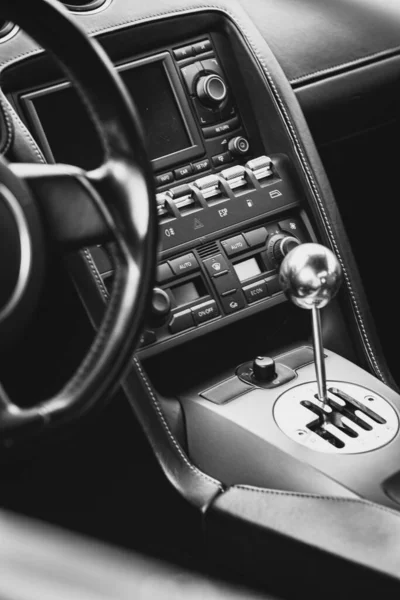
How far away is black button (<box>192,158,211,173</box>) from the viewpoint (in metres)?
1.62

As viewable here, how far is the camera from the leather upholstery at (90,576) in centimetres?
43

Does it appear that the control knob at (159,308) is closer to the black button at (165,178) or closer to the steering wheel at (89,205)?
the black button at (165,178)

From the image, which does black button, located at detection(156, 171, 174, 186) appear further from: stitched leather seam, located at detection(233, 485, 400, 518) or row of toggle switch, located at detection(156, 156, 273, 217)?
stitched leather seam, located at detection(233, 485, 400, 518)

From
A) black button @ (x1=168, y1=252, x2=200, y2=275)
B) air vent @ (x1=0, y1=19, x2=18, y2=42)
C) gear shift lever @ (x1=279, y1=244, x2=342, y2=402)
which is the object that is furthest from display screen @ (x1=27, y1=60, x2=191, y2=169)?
gear shift lever @ (x1=279, y1=244, x2=342, y2=402)

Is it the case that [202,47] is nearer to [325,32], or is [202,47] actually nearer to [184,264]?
[325,32]

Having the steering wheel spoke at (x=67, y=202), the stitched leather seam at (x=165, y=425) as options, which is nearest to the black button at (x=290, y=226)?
the stitched leather seam at (x=165, y=425)

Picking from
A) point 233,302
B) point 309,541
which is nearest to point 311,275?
point 233,302

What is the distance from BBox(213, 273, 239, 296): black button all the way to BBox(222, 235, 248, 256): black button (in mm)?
48

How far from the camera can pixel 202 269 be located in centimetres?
155

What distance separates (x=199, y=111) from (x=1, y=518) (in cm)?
121

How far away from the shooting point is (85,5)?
1539 millimetres

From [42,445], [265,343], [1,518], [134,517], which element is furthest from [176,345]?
[1,518]

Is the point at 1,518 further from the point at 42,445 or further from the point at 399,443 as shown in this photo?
the point at 399,443

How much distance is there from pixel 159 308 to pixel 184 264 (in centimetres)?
11
